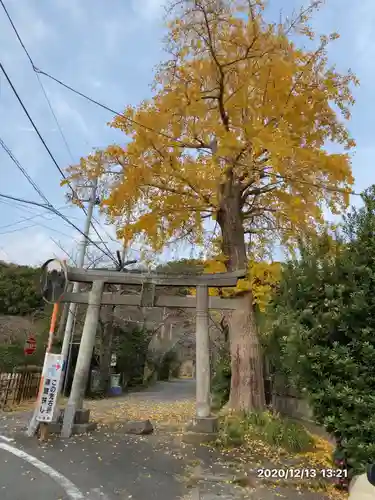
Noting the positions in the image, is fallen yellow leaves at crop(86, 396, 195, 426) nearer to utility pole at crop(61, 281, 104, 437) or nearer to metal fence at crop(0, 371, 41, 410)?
utility pole at crop(61, 281, 104, 437)

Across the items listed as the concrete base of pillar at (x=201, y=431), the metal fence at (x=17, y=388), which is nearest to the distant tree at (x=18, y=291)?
the metal fence at (x=17, y=388)

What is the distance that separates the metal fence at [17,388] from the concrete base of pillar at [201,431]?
25.1 feet

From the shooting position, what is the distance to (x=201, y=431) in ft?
26.7

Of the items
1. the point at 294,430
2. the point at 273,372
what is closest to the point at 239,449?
the point at 294,430

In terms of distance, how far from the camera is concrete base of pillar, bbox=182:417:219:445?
7.92 meters

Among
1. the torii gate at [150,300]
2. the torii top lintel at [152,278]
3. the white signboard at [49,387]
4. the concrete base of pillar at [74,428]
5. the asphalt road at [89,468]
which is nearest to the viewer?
the asphalt road at [89,468]

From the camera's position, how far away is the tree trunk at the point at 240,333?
9797 millimetres

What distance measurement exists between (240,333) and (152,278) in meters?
2.88

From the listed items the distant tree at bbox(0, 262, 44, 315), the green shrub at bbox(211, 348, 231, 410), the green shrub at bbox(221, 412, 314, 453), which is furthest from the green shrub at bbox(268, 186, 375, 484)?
the distant tree at bbox(0, 262, 44, 315)

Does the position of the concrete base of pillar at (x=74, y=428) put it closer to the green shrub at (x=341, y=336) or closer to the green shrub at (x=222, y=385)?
the green shrub at (x=341, y=336)

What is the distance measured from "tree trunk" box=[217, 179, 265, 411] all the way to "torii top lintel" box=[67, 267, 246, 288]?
142 cm

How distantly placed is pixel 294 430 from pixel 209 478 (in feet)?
10.5

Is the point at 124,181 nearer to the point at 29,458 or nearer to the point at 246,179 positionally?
the point at 246,179
